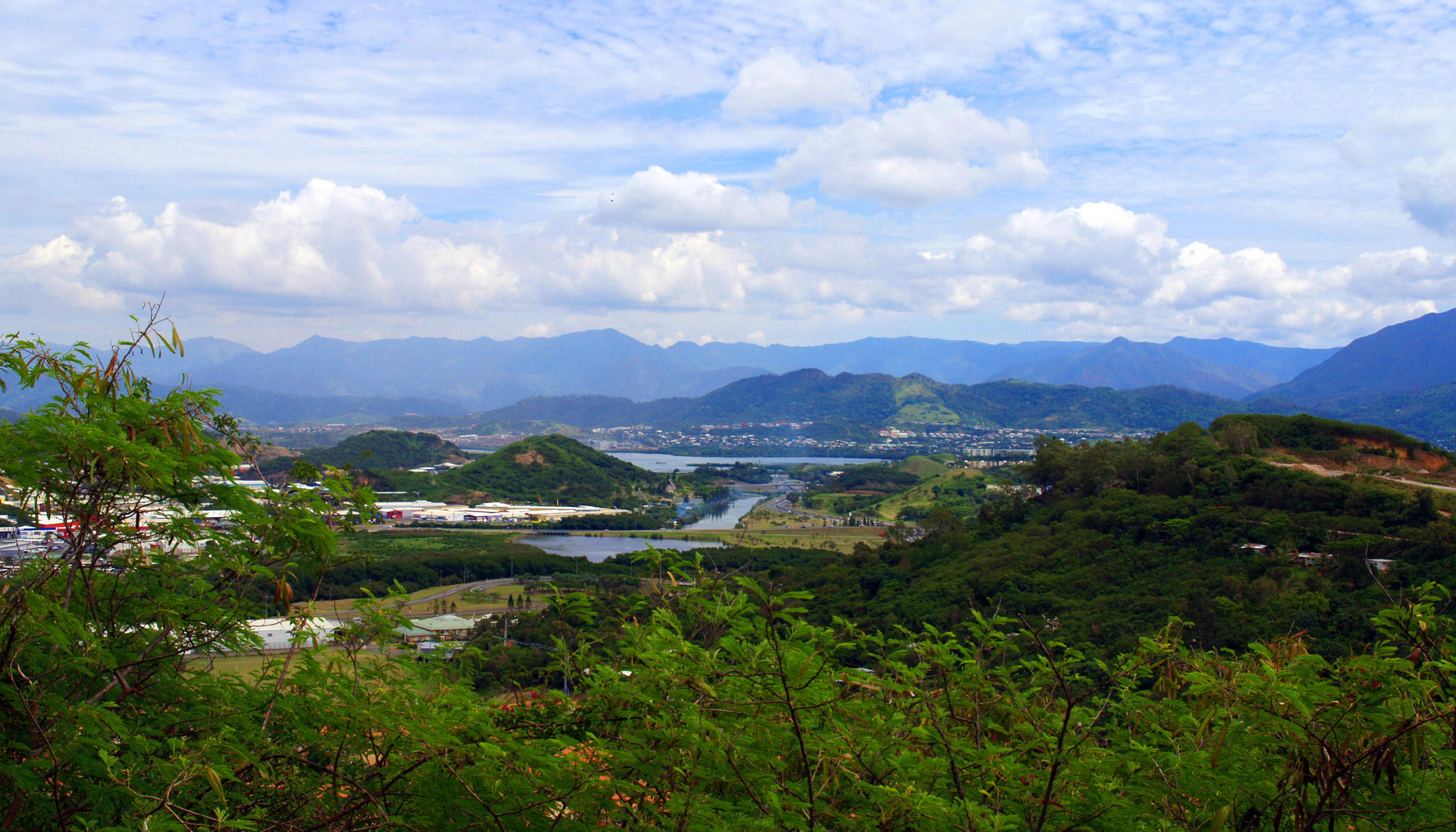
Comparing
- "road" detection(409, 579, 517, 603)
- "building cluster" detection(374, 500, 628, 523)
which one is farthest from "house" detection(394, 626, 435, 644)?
"building cluster" detection(374, 500, 628, 523)

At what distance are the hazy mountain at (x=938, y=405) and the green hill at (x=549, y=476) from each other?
81934 millimetres

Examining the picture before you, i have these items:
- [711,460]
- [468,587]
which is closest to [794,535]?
[468,587]

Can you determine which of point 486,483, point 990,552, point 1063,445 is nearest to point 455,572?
point 990,552

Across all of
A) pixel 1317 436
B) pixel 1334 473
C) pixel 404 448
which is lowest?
pixel 404 448

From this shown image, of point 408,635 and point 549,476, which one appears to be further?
point 549,476

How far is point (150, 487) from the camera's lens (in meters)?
2.80

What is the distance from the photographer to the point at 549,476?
7581 centimetres

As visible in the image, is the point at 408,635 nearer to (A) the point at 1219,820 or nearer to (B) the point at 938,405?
(A) the point at 1219,820

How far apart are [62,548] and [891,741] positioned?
3165 mm

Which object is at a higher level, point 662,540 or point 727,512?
point 662,540

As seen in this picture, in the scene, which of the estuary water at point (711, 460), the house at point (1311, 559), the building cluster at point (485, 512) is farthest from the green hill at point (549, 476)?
the house at point (1311, 559)

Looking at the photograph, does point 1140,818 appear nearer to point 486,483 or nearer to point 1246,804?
point 1246,804

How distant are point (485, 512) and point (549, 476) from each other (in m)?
15.4

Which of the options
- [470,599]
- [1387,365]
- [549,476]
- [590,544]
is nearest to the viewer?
[470,599]
